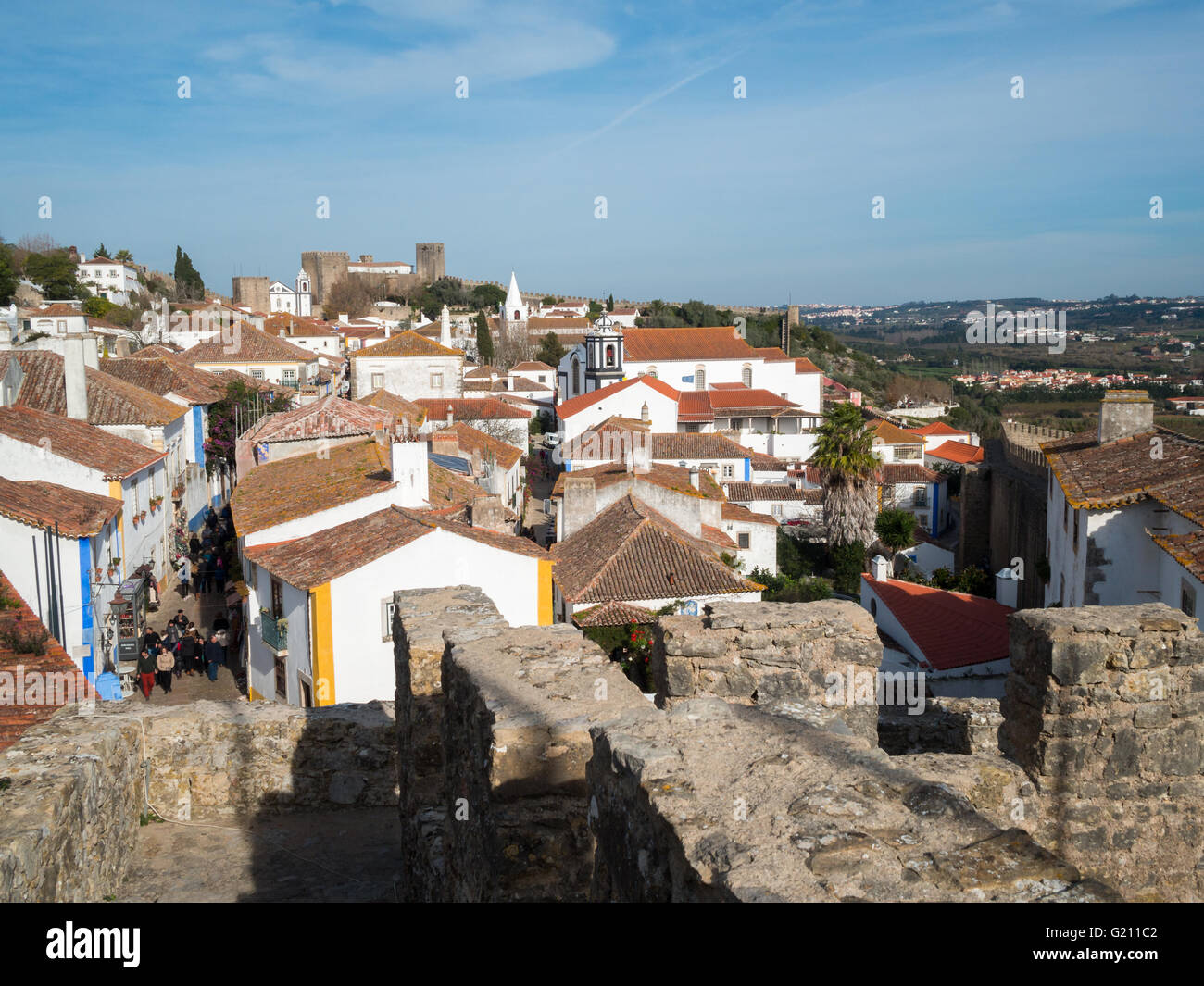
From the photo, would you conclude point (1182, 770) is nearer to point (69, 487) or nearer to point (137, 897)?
point (137, 897)

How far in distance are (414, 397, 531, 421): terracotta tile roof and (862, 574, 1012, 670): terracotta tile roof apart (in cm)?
2998

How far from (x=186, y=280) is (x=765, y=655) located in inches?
3867

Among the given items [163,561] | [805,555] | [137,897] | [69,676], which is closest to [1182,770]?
[137,897]

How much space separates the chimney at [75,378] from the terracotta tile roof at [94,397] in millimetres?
198

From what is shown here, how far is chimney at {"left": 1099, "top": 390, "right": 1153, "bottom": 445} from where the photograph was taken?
19047 mm

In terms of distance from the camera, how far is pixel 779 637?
5922mm

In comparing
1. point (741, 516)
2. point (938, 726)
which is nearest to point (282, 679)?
point (938, 726)

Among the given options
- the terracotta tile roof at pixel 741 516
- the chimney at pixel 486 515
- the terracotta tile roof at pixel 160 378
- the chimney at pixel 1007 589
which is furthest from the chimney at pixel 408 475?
the terracotta tile roof at pixel 741 516

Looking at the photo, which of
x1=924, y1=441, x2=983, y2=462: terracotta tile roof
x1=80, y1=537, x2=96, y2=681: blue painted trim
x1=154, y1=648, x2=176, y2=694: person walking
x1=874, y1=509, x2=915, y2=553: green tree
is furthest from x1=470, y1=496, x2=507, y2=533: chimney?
x1=924, y1=441, x2=983, y2=462: terracotta tile roof

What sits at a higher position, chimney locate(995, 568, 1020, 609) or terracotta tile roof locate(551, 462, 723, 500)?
terracotta tile roof locate(551, 462, 723, 500)

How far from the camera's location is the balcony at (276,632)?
53.9 ft

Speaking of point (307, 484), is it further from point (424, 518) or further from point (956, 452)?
point (956, 452)

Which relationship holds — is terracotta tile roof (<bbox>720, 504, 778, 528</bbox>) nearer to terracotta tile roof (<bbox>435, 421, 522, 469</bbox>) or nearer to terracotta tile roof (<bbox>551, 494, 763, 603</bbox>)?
terracotta tile roof (<bbox>435, 421, 522, 469</bbox>)

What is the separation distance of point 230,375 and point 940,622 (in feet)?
104
